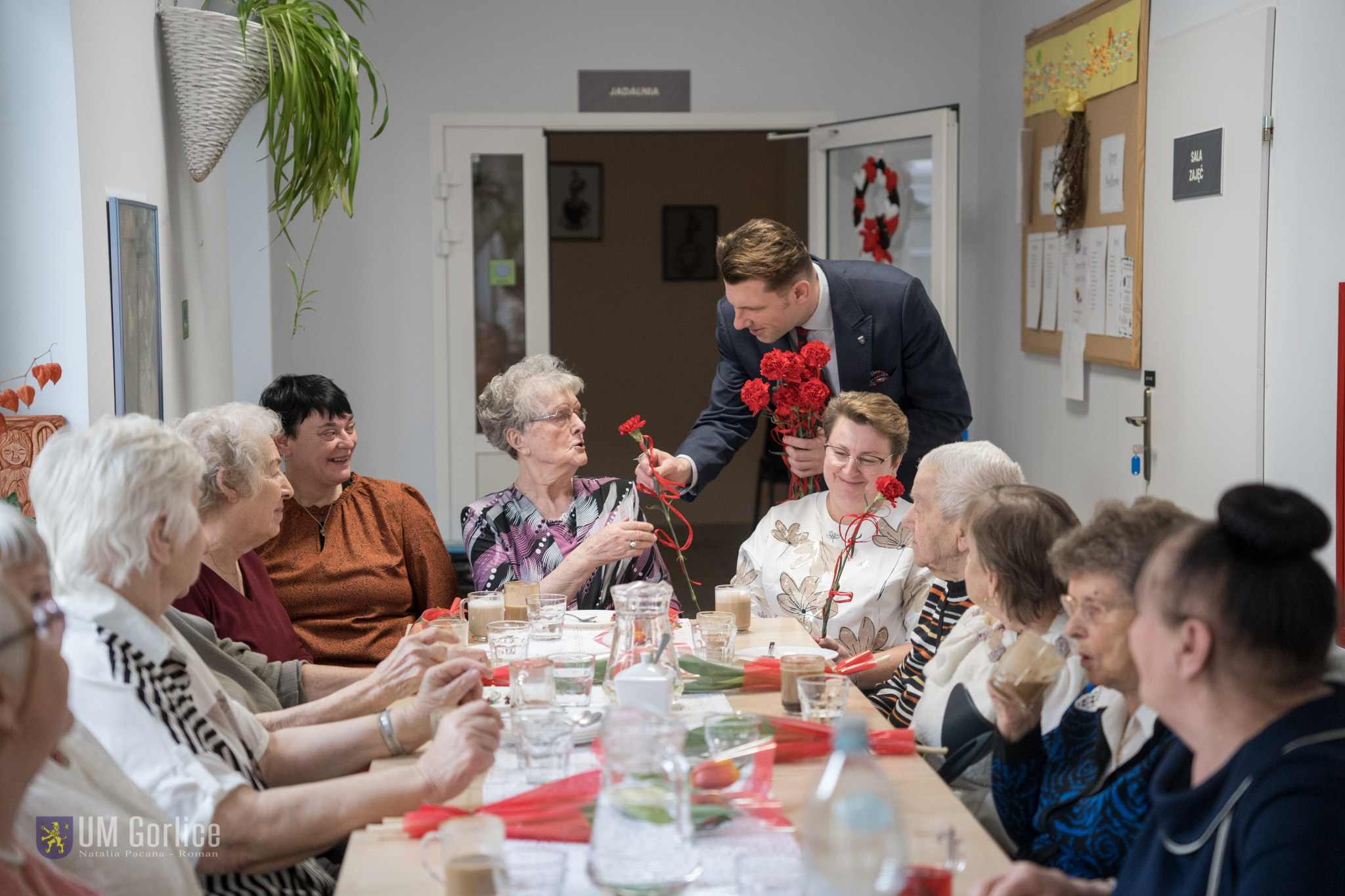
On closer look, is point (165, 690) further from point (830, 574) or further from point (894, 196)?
point (894, 196)

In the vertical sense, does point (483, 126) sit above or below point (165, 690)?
above

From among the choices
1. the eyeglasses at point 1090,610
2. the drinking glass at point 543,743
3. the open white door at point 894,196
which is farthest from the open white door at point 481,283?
the eyeglasses at point 1090,610

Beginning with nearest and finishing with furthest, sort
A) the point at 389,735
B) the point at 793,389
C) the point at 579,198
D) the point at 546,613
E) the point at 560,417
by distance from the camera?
the point at 389,735 < the point at 546,613 < the point at 793,389 < the point at 560,417 < the point at 579,198

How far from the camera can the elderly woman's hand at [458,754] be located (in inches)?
60.9

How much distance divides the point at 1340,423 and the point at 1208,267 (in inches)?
31.2

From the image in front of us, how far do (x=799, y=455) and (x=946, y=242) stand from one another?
233 centimetres

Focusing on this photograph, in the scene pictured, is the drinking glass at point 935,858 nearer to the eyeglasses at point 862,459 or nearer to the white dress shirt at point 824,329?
the eyeglasses at point 862,459

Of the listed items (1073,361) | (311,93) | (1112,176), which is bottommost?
(1073,361)

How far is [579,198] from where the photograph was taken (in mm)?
8000

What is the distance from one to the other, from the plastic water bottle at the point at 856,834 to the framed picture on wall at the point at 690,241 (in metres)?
7.03

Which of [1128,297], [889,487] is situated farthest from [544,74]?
[889,487]

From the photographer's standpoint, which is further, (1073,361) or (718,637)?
(1073,361)

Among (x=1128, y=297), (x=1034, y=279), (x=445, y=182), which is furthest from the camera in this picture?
(x=445, y=182)

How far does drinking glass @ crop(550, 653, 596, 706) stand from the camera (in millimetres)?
1978
